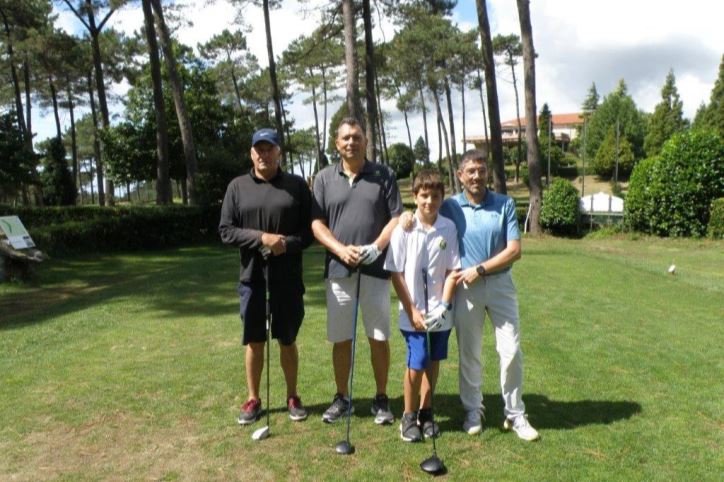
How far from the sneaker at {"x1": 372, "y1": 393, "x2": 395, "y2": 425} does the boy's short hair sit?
55.6 inches

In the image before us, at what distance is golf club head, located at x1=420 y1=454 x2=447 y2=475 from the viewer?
10.3ft

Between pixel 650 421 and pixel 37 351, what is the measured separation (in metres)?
5.57

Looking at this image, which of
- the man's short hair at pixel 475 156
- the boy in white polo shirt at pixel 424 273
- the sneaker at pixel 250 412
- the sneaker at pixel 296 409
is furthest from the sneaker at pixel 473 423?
the man's short hair at pixel 475 156

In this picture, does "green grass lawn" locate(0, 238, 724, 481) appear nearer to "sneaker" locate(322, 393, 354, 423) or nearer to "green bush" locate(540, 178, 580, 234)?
"sneaker" locate(322, 393, 354, 423)

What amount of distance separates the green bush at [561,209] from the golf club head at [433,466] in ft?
54.1

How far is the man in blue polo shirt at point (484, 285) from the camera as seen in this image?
140 inches

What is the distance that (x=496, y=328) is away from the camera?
12.0 ft

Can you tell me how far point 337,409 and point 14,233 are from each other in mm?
9045

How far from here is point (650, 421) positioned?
12.6ft

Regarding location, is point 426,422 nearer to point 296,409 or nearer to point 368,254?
point 296,409

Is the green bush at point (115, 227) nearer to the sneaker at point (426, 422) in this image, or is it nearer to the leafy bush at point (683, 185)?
the sneaker at point (426, 422)

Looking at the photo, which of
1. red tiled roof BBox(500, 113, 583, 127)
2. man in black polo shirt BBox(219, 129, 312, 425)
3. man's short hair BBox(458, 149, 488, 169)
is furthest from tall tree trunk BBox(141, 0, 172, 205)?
red tiled roof BBox(500, 113, 583, 127)

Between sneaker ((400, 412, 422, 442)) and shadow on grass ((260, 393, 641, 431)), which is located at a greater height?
sneaker ((400, 412, 422, 442))

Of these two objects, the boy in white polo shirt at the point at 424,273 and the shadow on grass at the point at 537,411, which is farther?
the shadow on grass at the point at 537,411
